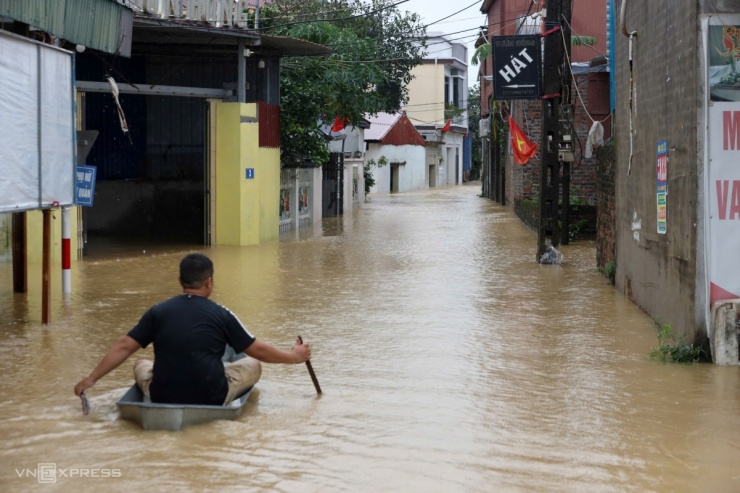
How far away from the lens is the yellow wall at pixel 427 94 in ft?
227

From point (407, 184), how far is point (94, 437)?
2268 inches

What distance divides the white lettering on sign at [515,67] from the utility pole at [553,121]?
41cm

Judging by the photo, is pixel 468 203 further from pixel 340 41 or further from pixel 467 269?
pixel 467 269

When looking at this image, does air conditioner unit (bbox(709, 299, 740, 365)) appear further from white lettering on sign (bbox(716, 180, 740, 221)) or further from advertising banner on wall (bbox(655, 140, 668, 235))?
advertising banner on wall (bbox(655, 140, 668, 235))

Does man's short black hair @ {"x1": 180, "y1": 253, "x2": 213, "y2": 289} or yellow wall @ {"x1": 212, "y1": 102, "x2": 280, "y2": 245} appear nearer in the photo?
man's short black hair @ {"x1": 180, "y1": 253, "x2": 213, "y2": 289}

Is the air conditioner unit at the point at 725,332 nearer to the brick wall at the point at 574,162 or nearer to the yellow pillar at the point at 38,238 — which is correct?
the yellow pillar at the point at 38,238

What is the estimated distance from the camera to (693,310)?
1004 cm

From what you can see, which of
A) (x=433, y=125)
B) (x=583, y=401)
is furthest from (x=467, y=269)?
(x=433, y=125)

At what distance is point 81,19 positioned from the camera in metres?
12.9

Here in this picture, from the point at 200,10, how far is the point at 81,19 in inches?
274

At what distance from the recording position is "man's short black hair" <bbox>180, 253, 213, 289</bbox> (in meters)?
7.35

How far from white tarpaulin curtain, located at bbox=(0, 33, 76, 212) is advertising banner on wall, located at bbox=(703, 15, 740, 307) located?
22.3ft

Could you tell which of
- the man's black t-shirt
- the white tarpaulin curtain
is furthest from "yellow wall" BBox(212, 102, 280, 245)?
the man's black t-shirt

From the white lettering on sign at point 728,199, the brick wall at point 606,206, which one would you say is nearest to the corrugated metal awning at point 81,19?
the white lettering on sign at point 728,199
